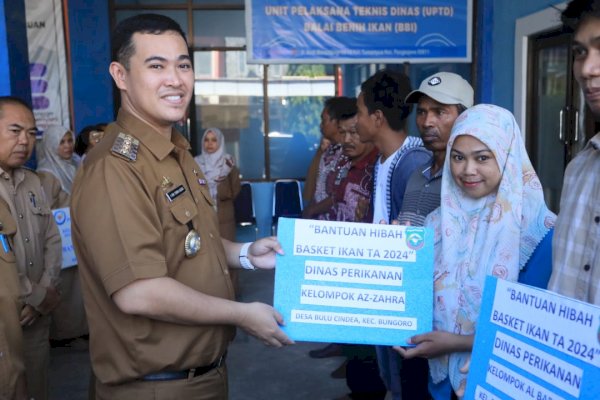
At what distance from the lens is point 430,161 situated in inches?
95.9

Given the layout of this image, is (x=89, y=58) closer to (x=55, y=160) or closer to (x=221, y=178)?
(x=221, y=178)

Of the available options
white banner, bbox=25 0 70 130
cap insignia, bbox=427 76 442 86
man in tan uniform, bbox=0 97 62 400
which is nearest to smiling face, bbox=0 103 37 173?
man in tan uniform, bbox=0 97 62 400

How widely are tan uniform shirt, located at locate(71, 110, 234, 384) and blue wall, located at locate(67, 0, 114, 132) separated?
568cm

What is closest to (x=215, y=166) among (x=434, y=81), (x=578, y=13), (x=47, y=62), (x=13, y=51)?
(x=47, y=62)

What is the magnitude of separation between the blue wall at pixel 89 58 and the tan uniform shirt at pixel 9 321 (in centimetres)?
507

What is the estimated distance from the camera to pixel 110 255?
4.91 feet

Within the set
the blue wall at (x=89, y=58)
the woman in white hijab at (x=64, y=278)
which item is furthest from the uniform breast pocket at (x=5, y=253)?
the blue wall at (x=89, y=58)

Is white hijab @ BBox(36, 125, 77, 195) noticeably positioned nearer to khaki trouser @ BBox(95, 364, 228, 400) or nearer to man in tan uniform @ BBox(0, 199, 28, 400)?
man in tan uniform @ BBox(0, 199, 28, 400)

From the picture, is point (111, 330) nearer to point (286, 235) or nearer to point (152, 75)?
point (286, 235)

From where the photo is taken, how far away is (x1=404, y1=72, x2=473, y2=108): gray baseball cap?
245cm

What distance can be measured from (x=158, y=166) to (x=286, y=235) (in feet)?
1.50

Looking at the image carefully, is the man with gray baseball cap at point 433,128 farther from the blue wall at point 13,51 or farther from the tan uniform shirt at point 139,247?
the blue wall at point 13,51

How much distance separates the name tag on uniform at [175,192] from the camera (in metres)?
1.62

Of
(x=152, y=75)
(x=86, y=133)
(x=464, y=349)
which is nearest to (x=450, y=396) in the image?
(x=464, y=349)
